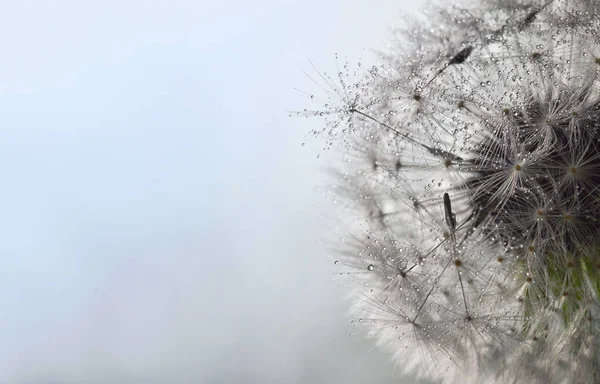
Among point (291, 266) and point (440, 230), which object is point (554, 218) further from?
point (291, 266)

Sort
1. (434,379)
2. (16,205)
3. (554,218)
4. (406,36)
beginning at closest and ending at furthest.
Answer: (554,218) < (406,36) < (434,379) < (16,205)

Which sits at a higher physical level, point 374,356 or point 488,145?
point 488,145

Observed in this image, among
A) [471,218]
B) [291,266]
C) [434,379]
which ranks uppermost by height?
[291,266]

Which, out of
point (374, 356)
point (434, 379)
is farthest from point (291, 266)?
point (434, 379)

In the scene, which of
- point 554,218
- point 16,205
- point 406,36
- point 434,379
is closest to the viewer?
point 554,218

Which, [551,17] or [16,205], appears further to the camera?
[16,205]

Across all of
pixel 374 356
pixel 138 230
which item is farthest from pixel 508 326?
pixel 138 230
